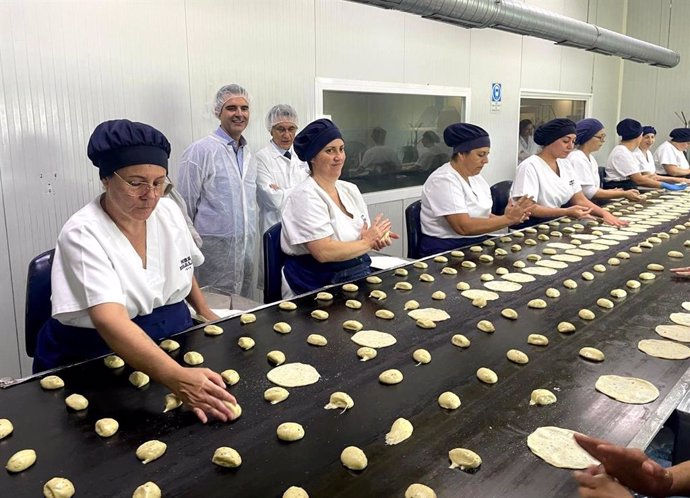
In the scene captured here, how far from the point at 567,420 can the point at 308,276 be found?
1.37m

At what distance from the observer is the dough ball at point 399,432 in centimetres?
114

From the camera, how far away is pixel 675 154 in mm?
6797

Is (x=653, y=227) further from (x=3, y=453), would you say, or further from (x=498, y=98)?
(x=3, y=453)

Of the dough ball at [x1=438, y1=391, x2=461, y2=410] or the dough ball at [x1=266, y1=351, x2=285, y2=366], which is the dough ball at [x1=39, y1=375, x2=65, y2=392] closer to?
the dough ball at [x1=266, y1=351, x2=285, y2=366]

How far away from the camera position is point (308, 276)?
239 centimetres

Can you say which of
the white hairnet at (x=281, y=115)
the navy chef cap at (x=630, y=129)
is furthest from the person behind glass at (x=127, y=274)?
the navy chef cap at (x=630, y=129)

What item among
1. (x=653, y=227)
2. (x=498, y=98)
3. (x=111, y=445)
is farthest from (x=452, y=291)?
(x=498, y=98)

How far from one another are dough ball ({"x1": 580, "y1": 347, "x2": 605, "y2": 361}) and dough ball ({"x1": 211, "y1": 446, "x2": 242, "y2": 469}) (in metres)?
1.00

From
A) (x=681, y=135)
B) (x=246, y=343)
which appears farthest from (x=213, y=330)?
(x=681, y=135)

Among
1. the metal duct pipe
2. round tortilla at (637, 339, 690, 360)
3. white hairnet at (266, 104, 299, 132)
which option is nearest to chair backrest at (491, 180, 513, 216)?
the metal duct pipe

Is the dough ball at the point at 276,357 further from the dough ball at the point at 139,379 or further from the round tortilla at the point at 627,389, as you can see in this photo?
the round tortilla at the point at 627,389

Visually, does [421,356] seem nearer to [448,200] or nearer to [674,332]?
[674,332]

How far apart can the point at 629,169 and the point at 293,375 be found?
17.3ft

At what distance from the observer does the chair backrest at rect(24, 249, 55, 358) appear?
177 cm
